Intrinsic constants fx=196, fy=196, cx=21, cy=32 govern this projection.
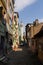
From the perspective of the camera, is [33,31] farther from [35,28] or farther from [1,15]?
[1,15]

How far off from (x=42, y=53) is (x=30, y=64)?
2.13 meters

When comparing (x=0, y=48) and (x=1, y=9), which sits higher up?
(x=1, y=9)

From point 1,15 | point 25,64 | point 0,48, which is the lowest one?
point 25,64

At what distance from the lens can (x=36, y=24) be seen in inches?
2064

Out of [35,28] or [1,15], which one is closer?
[1,15]

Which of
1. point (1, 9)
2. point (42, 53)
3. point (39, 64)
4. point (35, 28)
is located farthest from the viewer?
point (35, 28)

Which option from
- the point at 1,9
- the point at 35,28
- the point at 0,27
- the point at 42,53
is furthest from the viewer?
the point at 35,28

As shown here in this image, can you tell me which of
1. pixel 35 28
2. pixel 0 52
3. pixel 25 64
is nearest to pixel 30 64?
pixel 25 64

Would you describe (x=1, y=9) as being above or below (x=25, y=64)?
above

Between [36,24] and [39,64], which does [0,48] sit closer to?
[39,64]

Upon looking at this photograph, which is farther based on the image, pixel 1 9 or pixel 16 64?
pixel 1 9

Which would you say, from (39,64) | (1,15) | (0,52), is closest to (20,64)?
(39,64)

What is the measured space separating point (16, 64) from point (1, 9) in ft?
24.9

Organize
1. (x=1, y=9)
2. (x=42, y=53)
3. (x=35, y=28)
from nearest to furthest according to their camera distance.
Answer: (x=42, y=53)
(x=1, y=9)
(x=35, y=28)
